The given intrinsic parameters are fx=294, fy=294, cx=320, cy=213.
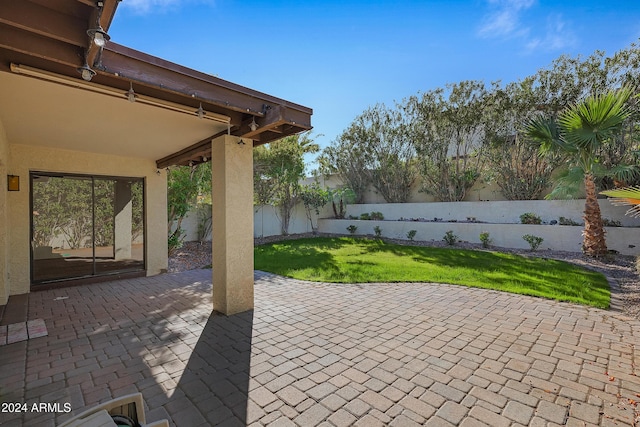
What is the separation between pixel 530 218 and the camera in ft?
35.2

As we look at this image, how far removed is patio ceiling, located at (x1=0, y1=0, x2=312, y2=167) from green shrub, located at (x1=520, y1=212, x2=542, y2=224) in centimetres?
1025

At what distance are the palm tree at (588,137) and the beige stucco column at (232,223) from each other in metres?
8.03

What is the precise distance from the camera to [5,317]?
474cm

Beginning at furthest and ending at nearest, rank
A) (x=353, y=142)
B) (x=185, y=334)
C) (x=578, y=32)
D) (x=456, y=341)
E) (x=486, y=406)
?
(x=353, y=142) → (x=578, y=32) → (x=185, y=334) → (x=456, y=341) → (x=486, y=406)

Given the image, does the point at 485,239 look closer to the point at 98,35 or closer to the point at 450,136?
the point at 450,136

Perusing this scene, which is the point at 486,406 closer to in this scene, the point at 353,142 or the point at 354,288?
the point at 354,288

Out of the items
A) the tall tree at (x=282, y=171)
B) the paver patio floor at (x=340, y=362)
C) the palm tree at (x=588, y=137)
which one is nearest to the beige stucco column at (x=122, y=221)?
the paver patio floor at (x=340, y=362)

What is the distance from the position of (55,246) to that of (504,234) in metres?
13.9

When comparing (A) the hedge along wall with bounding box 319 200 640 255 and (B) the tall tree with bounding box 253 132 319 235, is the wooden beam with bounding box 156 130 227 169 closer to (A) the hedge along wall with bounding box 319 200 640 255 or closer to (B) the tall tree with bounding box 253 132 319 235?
(B) the tall tree with bounding box 253 132 319 235

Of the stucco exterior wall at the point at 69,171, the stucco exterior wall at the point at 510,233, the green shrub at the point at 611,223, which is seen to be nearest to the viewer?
the stucco exterior wall at the point at 69,171

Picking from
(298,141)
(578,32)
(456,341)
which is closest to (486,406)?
(456,341)

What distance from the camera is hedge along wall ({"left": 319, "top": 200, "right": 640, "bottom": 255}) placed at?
30.3ft

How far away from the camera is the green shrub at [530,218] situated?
34.8 ft

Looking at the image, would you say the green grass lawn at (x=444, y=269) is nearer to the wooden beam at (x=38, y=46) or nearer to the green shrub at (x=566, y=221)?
the green shrub at (x=566, y=221)
